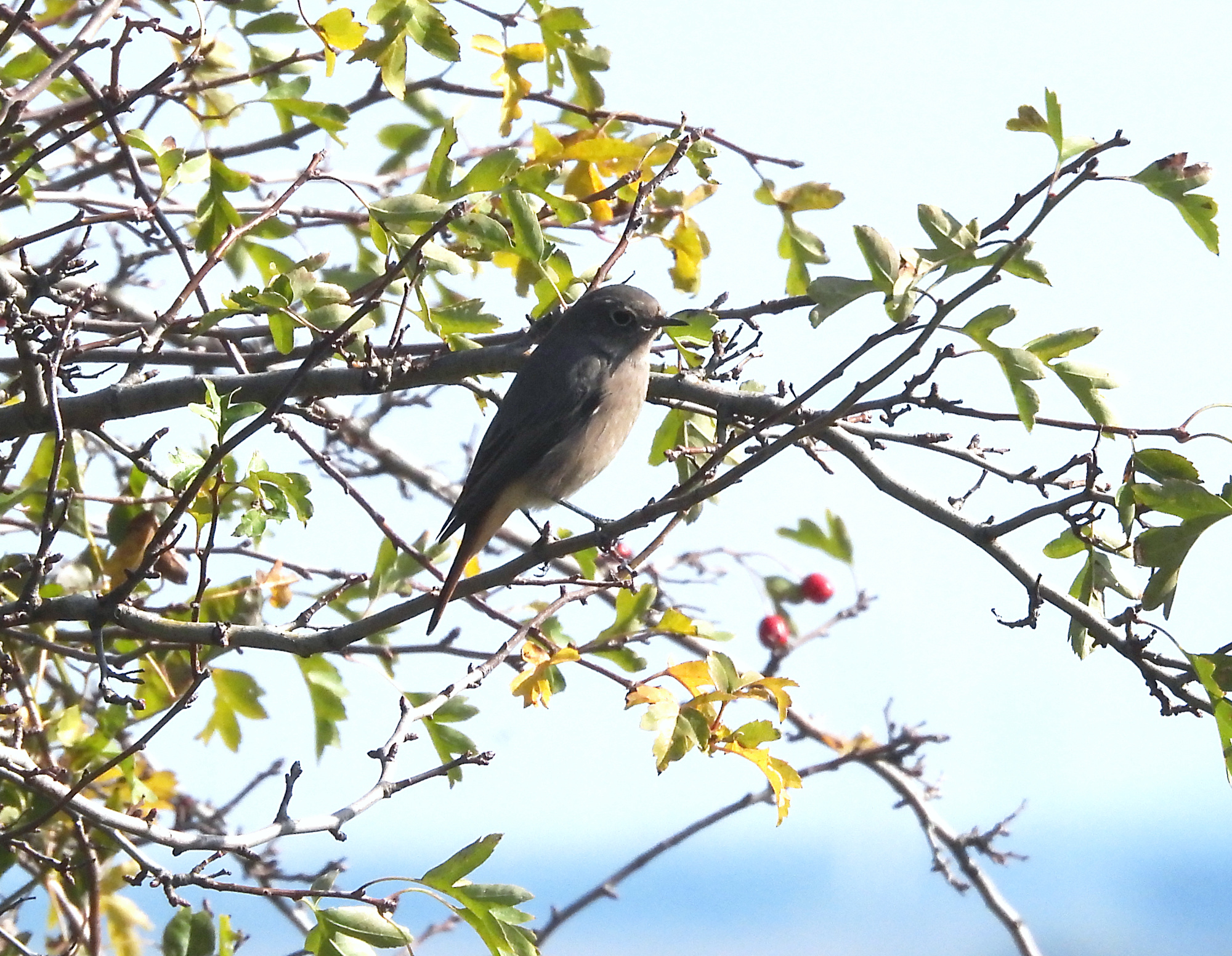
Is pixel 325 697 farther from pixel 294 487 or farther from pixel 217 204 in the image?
pixel 217 204

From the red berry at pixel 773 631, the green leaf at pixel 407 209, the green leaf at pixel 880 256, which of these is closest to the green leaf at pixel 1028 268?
the green leaf at pixel 880 256

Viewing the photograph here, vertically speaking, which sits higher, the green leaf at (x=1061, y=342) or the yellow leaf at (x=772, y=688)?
the green leaf at (x=1061, y=342)

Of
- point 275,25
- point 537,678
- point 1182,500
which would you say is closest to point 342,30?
point 275,25

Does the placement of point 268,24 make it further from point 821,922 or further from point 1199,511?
point 821,922

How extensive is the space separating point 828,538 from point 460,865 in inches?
86.8

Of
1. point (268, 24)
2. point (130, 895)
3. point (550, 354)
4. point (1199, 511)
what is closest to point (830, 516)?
point (550, 354)

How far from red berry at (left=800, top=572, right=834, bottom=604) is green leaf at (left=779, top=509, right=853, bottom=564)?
100 centimetres

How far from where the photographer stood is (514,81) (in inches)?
141

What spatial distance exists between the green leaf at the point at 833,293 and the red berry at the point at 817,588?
10.1 ft

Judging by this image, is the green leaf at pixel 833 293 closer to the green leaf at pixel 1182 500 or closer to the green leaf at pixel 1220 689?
the green leaf at pixel 1182 500

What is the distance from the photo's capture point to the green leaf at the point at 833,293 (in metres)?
2.41

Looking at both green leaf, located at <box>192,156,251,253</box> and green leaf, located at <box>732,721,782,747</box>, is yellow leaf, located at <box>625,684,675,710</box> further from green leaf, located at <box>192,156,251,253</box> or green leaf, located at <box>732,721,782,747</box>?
green leaf, located at <box>192,156,251,253</box>

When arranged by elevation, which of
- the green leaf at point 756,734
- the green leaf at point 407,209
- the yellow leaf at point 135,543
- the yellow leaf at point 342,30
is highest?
the yellow leaf at point 342,30

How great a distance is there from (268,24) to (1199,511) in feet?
8.56
